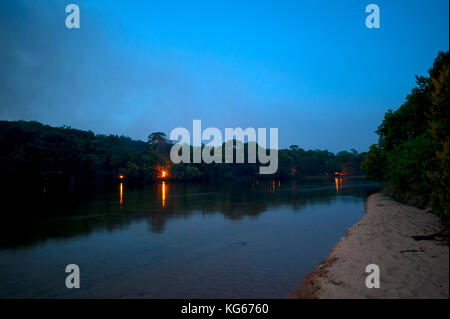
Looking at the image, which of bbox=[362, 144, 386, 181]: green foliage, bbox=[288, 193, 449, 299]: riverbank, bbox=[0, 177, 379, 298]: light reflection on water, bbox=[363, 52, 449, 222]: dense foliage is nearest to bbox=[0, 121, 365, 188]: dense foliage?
bbox=[0, 177, 379, 298]: light reflection on water

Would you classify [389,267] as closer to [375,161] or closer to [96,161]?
[375,161]

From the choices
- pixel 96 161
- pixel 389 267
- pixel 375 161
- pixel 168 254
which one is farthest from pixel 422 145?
pixel 96 161

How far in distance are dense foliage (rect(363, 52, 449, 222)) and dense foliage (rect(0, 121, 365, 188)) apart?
4551 centimetres

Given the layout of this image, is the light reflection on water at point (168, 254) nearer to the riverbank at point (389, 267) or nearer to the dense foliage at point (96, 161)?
the riverbank at point (389, 267)

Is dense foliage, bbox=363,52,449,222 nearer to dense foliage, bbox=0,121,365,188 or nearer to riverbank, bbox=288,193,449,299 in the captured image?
riverbank, bbox=288,193,449,299

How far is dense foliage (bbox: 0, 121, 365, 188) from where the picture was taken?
3956 centimetres

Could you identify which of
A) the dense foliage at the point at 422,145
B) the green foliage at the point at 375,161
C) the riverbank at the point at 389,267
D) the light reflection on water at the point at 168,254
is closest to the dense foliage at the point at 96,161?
the light reflection on water at the point at 168,254

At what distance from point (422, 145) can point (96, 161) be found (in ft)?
202

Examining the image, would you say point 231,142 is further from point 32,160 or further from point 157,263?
point 157,263

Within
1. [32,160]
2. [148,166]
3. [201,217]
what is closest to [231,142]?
[148,166]

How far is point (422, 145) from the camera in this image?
1196cm

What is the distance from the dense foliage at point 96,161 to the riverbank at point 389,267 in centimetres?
4358

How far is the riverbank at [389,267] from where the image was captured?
509 centimetres
